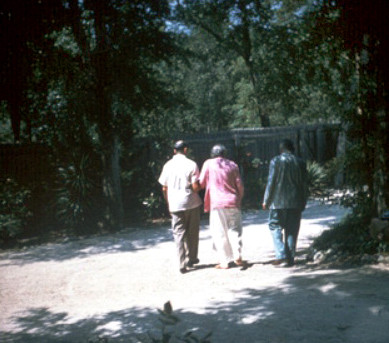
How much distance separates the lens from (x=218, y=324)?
189 inches

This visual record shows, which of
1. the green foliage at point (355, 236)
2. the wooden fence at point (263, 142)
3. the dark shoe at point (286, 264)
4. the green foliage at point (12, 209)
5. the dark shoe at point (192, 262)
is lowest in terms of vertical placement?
the dark shoe at point (286, 264)

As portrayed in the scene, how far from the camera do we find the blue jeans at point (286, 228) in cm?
732

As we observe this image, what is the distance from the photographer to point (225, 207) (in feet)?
24.4

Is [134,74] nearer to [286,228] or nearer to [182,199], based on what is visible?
[182,199]

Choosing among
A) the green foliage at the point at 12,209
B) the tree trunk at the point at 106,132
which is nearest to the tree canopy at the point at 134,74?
the tree trunk at the point at 106,132

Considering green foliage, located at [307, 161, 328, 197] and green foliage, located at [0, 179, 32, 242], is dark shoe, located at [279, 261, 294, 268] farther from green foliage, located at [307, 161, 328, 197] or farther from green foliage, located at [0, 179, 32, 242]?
green foliage, located at [307, 161, 328, 197]

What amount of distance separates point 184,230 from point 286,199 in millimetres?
1549

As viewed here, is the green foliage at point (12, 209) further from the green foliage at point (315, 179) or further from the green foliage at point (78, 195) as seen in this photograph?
the green foliage at point (315, 179)

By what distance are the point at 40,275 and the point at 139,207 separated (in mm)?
5483

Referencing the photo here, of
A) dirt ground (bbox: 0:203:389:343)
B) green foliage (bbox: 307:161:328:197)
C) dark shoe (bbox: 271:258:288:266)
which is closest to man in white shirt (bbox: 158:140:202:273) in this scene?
dirt ground (bbox: 0:203:389:343)

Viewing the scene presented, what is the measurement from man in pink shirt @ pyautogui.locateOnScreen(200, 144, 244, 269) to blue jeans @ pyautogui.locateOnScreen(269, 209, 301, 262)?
513mm

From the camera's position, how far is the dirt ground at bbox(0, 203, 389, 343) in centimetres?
457

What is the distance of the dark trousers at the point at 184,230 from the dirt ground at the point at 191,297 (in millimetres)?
A: 279

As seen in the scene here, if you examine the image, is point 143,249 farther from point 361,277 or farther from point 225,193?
point 361,277
